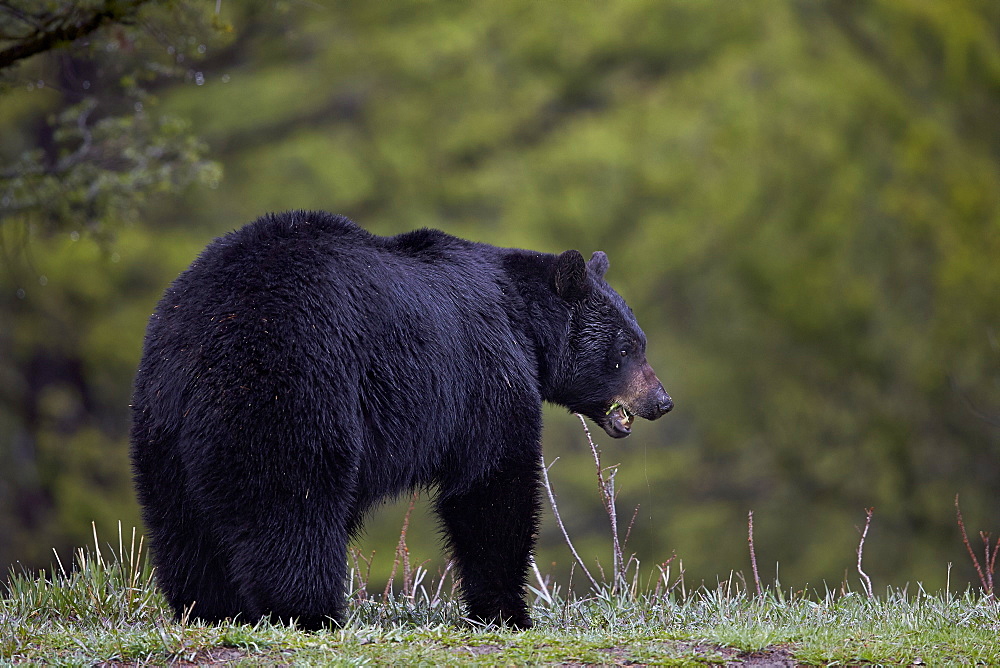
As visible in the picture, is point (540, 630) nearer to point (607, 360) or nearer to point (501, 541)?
point (501, 541)

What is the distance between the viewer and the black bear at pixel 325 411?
4.57m

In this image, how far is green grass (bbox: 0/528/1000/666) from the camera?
428cm

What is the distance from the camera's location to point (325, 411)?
464cm

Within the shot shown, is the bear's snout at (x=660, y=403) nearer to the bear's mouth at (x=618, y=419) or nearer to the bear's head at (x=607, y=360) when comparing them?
the bear's head at (x=607, y=360)

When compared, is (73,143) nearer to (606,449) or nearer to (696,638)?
(606,449)

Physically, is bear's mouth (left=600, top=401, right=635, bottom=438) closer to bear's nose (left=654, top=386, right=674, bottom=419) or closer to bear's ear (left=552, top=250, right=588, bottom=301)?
bear's nose (left=654, top=386, right=674, bottom=419)

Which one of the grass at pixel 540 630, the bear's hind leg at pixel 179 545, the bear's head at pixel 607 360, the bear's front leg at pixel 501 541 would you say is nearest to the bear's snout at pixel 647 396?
the bear's head at pixel 607 360

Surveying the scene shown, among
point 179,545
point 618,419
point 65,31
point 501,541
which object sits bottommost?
point 501,541

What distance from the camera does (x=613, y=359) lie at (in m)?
6.33

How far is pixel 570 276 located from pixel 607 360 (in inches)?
21.2

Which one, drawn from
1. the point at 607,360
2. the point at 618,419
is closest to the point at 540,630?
the point at 618,419

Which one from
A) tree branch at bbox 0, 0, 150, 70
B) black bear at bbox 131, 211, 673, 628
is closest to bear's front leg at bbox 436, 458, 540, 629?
black bear at bbox 131, 211, 673, 628

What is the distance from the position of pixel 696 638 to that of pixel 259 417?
2.08m

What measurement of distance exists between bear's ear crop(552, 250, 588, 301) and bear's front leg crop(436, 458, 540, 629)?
3.48 ft
